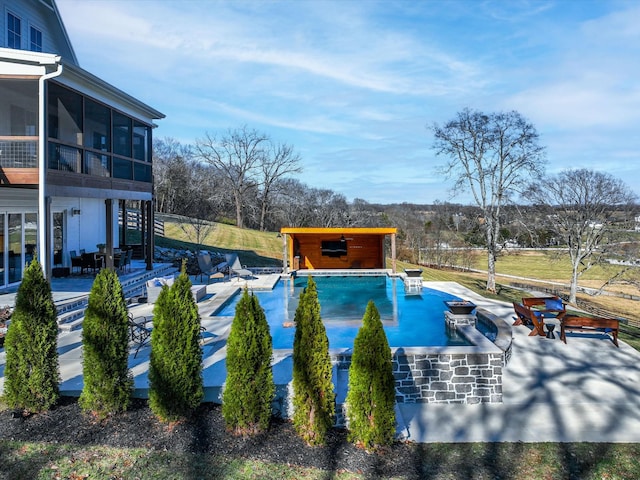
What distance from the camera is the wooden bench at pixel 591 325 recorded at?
8867 millimetres

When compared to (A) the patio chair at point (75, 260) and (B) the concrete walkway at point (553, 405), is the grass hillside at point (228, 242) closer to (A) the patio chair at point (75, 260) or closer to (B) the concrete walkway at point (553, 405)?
(A) the patio chair at point (75, 260)

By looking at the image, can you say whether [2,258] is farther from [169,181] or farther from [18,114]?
[169,181]

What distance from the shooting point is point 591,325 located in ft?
29.2

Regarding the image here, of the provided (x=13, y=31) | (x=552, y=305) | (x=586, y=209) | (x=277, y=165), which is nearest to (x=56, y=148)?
(x=13, y=31)

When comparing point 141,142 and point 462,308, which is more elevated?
point 141,142

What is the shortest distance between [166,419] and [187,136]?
43.0 m

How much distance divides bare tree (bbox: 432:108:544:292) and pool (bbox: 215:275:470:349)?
6.74m

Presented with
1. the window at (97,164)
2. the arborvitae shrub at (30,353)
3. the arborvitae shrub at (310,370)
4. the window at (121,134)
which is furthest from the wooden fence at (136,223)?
the arborvitae shrub at (310,370)

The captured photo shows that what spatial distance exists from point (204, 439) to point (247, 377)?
73 centimetres

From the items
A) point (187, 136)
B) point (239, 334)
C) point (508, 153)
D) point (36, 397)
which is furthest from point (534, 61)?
point (187, 136)

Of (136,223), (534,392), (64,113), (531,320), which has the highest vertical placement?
(64,113)

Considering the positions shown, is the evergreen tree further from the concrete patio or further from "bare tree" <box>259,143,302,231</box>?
"bare tree" <box>259,143,302,231</box>

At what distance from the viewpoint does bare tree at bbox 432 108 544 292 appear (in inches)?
774

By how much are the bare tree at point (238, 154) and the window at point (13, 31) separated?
28.9 meters
